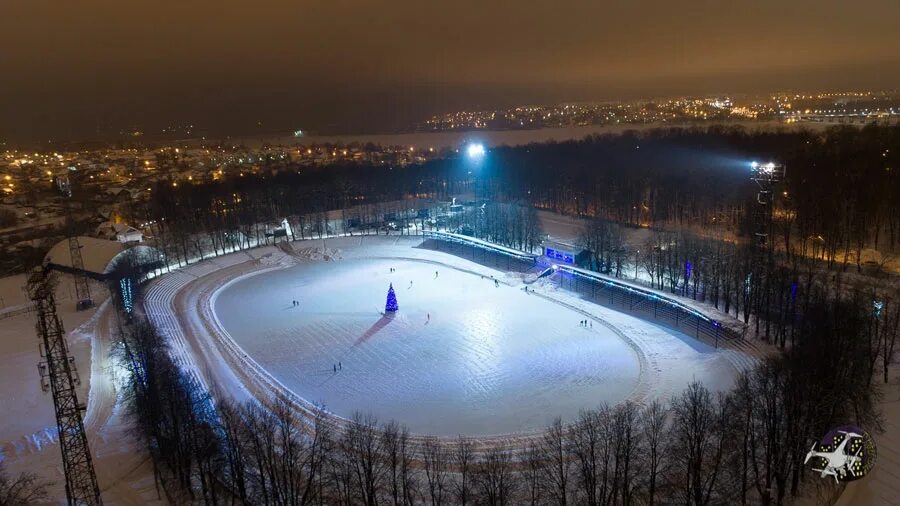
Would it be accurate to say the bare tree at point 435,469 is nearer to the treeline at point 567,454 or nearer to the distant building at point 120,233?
the treeline at point 567,454

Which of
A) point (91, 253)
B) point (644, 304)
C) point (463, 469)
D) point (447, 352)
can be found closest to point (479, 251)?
point (644, 304)

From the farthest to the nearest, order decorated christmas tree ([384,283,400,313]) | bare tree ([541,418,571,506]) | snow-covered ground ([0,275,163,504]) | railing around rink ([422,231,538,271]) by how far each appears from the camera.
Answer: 1. railing around rink ([422,231,538,271])
2. decorated christmas tree ([384,283,400,313])
3. snow-covered ground ([0,275,163,504])
4. bare tree ([541,418,571,506])

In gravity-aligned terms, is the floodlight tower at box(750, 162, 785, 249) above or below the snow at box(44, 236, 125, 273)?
above

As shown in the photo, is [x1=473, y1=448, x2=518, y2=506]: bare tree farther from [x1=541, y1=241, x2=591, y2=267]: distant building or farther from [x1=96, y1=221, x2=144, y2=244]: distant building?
[x1=96, y1=221, x2=144, y2=244]: distant building

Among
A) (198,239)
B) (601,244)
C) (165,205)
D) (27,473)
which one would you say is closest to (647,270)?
(601,244)

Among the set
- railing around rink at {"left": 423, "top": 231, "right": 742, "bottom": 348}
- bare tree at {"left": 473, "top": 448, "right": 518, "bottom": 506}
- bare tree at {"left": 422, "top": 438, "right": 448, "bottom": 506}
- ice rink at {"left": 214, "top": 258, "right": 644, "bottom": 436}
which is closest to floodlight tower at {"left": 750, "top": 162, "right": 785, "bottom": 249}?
railing around rink at {"left": 423, "top": 231, "right": 742, "bottom": 348}

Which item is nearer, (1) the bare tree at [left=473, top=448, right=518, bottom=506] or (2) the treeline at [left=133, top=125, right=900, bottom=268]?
(1) the bare tree at [left=473, top=448, right=518, bottom=506]

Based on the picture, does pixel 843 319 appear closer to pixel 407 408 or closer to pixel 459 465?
pixel 459 465
